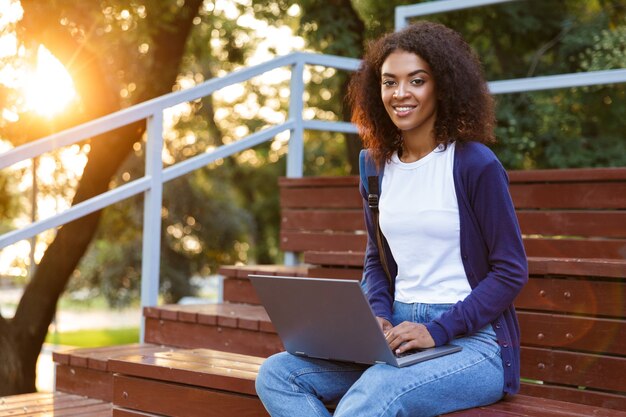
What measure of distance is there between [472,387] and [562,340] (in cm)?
104

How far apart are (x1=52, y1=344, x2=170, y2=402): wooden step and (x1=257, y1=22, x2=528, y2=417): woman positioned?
6.04 feet

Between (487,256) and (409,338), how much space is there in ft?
1.12

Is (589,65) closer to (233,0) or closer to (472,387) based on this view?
(233,0)

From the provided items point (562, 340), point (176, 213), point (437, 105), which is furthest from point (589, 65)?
point (176, 213)

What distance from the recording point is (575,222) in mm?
4473

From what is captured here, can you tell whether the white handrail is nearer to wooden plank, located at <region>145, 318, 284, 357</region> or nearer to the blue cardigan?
wooden plank, located at <region>145, 318, 284, 357</region>

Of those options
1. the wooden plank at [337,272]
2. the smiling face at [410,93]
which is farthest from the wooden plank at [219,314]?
the smiling face at [410,93]

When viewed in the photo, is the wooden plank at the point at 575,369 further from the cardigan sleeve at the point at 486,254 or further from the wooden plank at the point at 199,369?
the wooden plank at the point at 199,369

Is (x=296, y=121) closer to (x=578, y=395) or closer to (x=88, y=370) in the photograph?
(x=88, y=370)

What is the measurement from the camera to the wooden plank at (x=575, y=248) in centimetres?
433

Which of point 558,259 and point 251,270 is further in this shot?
point 251,270

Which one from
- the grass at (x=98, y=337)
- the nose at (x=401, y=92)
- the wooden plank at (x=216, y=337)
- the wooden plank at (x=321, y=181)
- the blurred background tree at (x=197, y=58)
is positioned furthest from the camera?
the grass at (x=98, y=337)

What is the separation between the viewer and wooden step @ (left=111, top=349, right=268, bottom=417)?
10.8ft

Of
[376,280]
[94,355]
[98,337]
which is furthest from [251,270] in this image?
[98,337]
